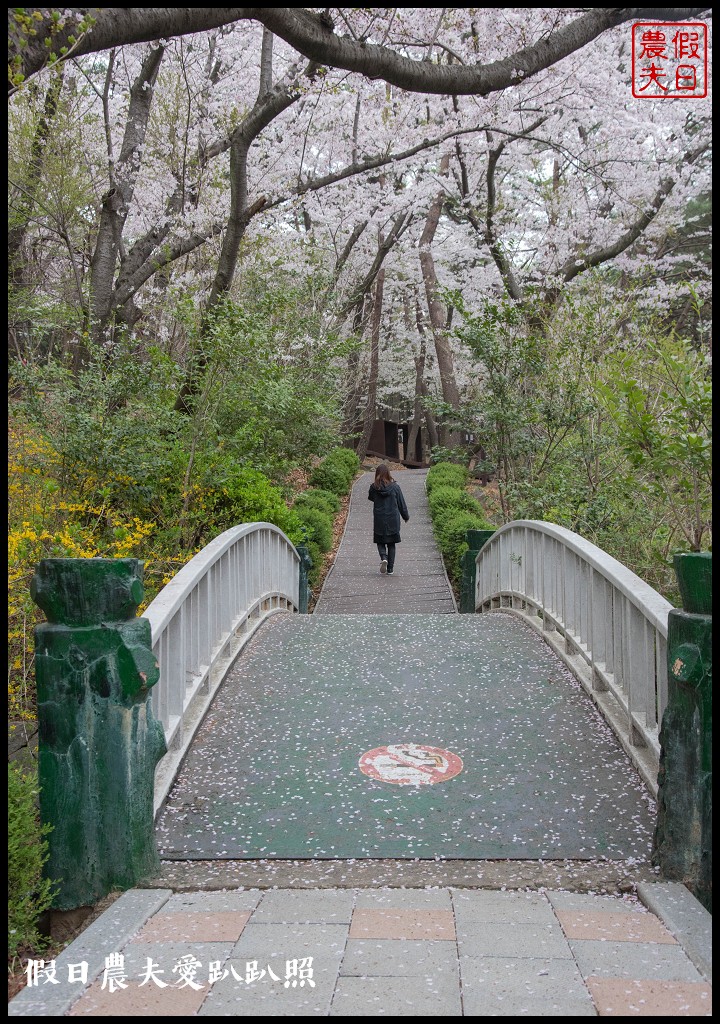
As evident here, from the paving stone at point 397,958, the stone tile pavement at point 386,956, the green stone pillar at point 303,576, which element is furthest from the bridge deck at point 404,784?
the green stone pillar at point 303,576

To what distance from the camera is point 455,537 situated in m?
14.8

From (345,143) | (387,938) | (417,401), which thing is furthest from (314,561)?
(417,401)

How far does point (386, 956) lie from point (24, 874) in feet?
4.42

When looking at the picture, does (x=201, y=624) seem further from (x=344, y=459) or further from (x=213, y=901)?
(x=344, y=459)

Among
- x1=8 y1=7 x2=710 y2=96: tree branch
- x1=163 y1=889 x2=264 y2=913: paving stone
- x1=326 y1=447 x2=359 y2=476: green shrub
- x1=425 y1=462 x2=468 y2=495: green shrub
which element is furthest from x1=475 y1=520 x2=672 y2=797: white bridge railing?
x1=326 y1=447 x2=359 y2=476: green shrub

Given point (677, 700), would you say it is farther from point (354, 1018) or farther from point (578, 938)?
point (354, 1018)

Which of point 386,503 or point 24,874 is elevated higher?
point 386,503

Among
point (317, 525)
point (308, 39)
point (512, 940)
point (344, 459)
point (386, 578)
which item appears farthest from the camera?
point (344, 459)

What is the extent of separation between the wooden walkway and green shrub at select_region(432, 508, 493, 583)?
0.74 feet

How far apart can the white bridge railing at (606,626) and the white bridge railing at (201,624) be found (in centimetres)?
245

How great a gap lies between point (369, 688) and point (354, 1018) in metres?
3.49

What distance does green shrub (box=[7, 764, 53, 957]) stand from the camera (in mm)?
2947

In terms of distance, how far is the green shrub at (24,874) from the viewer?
295 centimetres

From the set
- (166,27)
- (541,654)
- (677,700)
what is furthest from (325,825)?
(166,27)
